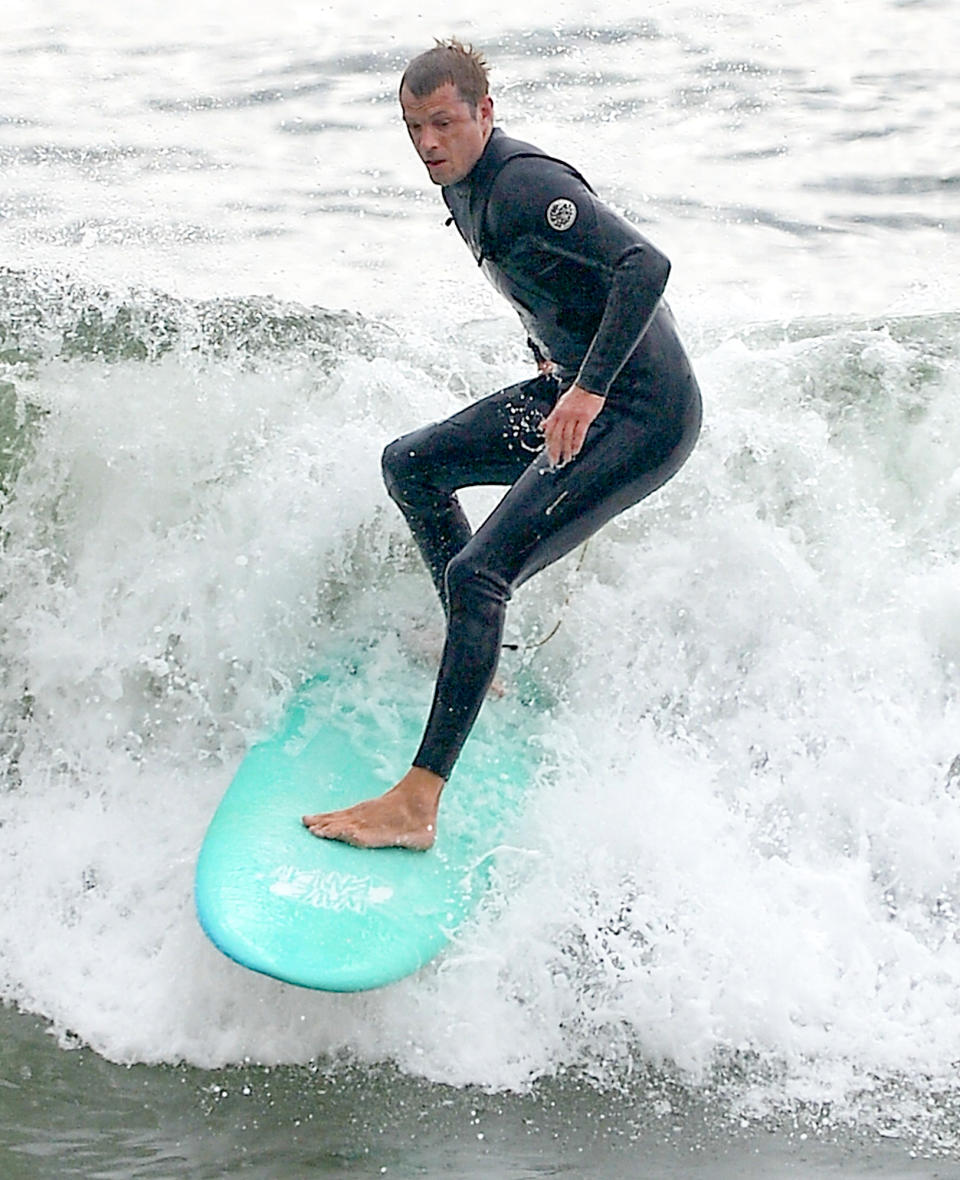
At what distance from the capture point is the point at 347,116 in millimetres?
10000

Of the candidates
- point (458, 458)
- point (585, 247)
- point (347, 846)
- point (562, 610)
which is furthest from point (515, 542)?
point (562, 610)

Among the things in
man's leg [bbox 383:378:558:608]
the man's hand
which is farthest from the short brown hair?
man's leg [bbox 383:378:558:608]

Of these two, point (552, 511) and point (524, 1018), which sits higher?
point (552, 511)

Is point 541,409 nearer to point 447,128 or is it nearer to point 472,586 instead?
point 472,586

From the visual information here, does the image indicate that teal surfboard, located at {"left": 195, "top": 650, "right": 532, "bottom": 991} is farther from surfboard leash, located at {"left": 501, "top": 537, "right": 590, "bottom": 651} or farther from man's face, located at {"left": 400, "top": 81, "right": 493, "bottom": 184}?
man's face, located at {"left": 400, "top": 81, "right": 493, "bottom": 184}

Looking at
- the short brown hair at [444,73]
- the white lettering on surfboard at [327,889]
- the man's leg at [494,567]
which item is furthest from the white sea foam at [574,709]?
the short brown hair at [444,73]

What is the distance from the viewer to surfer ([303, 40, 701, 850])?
3531 mm

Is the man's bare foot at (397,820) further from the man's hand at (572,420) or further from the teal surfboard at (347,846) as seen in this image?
the man's hand at (572,420)

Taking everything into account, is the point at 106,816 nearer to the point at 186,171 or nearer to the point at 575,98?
the point at 186,171

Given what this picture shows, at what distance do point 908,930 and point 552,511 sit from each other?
5.05 ft

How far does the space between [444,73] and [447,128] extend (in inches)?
4.8

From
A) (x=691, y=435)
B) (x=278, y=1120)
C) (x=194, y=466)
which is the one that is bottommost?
(x=278, y=1120)

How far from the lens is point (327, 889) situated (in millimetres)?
3666

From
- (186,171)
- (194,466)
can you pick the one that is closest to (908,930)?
(194,466)
